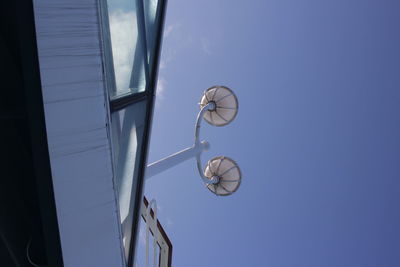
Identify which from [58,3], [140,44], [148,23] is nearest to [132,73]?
[140,44]

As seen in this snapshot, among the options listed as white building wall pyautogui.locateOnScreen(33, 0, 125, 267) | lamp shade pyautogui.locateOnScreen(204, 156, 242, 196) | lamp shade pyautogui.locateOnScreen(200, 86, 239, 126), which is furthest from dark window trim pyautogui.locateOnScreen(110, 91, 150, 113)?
lamp shade pyautogui.locateOnScreen(204, 156, 242, 196)

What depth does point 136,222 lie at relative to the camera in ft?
11.9

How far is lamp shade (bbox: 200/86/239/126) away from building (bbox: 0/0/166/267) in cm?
710

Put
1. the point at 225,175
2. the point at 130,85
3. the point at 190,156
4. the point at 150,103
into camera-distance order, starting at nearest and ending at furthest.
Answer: the point at 130,85, the point at 150,103, the point at 190,156, the point at 225,175

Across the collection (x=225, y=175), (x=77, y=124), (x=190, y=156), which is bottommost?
(x=225, y=175)

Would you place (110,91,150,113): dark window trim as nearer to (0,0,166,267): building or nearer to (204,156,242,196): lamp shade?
(0,0,166,267): building

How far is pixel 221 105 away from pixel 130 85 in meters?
6.65

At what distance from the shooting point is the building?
1994 mm

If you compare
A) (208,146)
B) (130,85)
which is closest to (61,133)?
(130,85)

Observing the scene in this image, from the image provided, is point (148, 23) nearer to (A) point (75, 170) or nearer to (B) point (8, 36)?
(B) point (8, 36)

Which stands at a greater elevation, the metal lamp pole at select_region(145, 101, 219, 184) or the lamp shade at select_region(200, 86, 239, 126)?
the lamp shade at select_region(200, 86, 239, 126)

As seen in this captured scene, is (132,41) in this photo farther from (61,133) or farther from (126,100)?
(61,133)

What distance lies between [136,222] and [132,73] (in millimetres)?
1626

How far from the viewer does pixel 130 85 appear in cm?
357
